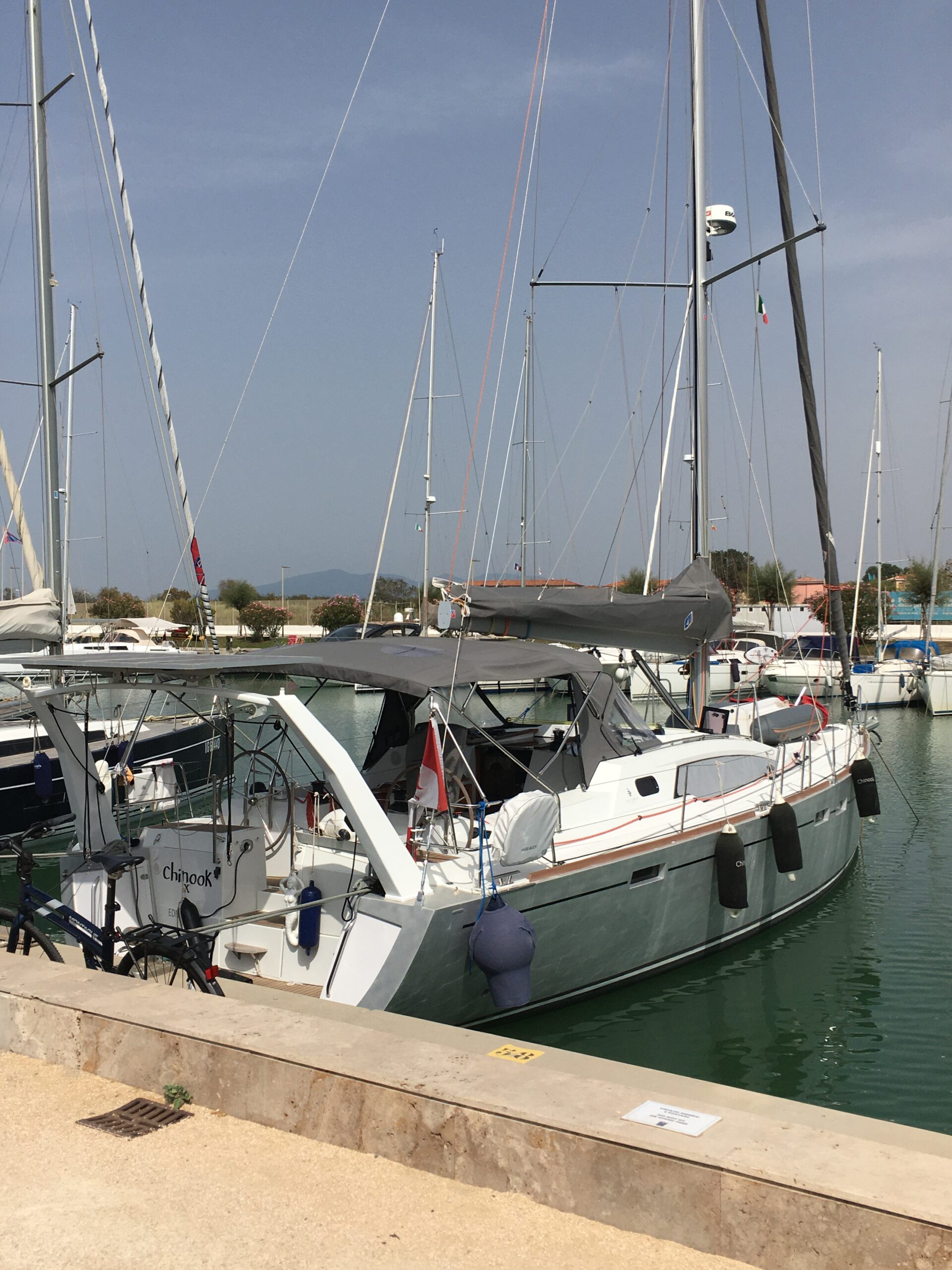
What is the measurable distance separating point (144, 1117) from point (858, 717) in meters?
10.3

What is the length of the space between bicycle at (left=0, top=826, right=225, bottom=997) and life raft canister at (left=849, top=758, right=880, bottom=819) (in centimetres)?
727

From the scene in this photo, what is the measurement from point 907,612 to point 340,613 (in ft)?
108

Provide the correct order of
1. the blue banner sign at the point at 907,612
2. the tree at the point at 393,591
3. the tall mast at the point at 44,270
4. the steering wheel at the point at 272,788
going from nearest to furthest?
1. the steering wheel at the point at 272,788
2. the tall mast at the point at 44,270
3. the blue banner sign at the point at 907,612
4. the tree at the point at 393,591

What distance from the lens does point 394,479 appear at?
1045 inches

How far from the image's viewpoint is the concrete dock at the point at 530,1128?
299 centimetres

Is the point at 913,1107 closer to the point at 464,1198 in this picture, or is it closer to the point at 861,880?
the point at 464,1198

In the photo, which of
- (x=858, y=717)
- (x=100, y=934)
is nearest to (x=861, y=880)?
(x=858, y=717)

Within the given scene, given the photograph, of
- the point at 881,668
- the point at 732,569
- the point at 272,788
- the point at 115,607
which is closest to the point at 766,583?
the point at 732,569

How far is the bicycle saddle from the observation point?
6.21 m

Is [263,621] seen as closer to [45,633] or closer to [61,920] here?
[45,633]

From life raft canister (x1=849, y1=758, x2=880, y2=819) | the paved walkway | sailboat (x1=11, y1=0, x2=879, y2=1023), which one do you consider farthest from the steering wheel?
life raft canister (x1=849, y1=758, x2=880, y2=819)

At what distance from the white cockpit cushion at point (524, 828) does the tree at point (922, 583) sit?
132 feet

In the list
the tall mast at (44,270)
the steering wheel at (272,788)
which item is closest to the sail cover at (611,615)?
the steering wheel at (272,788)

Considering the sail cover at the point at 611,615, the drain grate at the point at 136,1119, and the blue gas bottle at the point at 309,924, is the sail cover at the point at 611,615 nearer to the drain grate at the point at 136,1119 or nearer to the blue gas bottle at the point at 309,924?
the blue gas bottle at the point at 309,924
